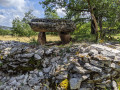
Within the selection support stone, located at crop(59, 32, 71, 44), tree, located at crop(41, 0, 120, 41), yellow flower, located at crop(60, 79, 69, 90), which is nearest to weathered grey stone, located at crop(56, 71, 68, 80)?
yellow flower, located at crop(60, 79, 69, 90)

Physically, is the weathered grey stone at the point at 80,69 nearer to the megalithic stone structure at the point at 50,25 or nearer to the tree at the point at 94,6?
the megalithic stone structure at the point at 50,25

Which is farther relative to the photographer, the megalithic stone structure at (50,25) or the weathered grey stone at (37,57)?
the megalithic stone structure at (50,25)

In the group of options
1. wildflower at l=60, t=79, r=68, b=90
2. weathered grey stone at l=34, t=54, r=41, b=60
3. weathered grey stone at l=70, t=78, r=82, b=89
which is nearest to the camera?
weathered grey stone at l=70, t=78, r=82, b=89

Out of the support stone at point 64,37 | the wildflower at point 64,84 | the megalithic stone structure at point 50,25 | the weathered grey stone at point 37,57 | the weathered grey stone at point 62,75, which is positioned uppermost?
the megalithic stone structure at point 50,25

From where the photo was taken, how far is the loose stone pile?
4348 mm

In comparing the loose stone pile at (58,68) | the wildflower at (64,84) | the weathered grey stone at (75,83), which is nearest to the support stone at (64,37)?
the loose stone pile at (58,68)

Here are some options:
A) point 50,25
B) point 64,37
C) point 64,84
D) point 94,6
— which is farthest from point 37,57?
point 94,6

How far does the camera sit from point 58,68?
4.93m

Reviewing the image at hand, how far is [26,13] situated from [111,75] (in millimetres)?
30716

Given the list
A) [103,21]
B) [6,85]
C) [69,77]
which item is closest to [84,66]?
[69,77]

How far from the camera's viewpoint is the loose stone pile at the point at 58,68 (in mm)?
4348

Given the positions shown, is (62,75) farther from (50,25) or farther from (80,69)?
(50,25)

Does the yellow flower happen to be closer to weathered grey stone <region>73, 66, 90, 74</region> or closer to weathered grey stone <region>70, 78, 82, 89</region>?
weathered grey stone <region>70, 78, 82, 89</region>

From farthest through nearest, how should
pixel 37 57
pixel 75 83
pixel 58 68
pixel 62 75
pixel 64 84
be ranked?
pixel 37 57 < pixel 58 68 < pixel 62 75 < pixel 64 84 < pixel 75 83
